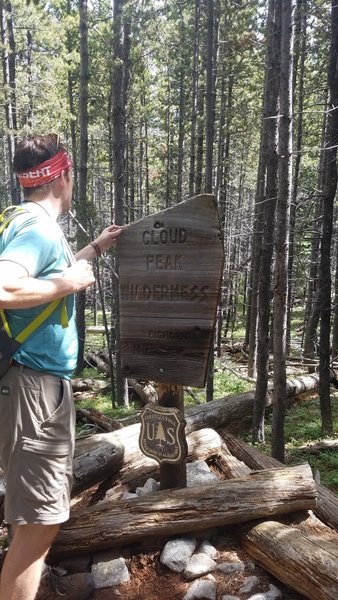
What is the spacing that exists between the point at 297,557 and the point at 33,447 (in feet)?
5.54

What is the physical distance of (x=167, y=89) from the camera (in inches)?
835

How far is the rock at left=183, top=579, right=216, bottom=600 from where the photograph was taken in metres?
2.60

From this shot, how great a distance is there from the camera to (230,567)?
9.38 feet

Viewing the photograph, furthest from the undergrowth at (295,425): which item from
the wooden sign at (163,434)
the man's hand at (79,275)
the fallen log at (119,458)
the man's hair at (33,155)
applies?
the man's hair at (33,155)

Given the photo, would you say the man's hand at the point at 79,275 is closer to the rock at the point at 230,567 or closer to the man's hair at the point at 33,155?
the man's hair at the point at 33,155

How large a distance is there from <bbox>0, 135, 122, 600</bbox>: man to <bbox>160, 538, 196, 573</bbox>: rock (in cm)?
103

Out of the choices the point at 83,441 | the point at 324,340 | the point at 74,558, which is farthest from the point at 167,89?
the point at 74,558

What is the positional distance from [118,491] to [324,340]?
6196 millimetres

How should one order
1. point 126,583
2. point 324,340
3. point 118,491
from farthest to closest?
point 324,340, point 118,491, point 126,583

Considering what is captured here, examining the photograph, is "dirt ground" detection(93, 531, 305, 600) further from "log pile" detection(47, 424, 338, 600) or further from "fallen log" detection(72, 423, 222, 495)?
"fallen log" detection(72, 423, 222, 495)

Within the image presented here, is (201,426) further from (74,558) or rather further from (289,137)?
(289,137)

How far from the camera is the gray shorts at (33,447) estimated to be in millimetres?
2088

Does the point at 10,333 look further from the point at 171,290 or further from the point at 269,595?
the point at 269,595

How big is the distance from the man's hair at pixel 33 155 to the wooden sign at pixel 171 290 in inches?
36.8
